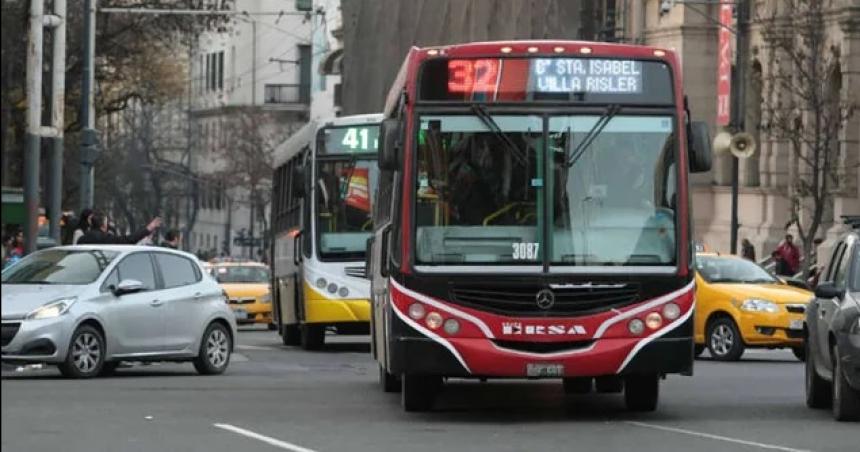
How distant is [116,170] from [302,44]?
1197 centimetres

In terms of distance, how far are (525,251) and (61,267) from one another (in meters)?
7.16

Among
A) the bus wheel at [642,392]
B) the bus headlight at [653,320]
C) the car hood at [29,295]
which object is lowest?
the bus wheel at [642,392]

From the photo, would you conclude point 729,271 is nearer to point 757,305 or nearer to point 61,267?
point 757,305

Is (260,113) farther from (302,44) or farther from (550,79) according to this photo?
(550,79)

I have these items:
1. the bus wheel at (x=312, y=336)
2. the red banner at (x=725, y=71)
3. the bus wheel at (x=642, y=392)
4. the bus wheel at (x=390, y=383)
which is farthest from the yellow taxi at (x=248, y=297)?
the bus wheel at (x=642, y=392)

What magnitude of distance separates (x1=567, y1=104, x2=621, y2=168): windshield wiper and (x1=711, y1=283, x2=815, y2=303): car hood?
449 inches

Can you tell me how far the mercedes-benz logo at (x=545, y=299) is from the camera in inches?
623

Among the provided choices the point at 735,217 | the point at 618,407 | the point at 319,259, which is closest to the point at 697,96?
the point at 735,217

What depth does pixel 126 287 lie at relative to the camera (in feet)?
70.2

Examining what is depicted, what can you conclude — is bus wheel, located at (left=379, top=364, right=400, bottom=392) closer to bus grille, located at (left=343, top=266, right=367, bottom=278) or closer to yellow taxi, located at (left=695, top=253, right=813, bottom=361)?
yellow taxi, located at (left=695, top=253, right=813, bottom=361)

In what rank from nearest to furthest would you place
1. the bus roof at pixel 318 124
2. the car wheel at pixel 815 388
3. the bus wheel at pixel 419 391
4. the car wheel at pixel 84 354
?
the bus wheel at pixel 419 391, the car wheel at pixel 815 388, the car wheel at pixel 84 354, the bus roof at pixel 318 124

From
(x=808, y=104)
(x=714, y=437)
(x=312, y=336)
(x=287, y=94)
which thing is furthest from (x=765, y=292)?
(x=287, y=94)

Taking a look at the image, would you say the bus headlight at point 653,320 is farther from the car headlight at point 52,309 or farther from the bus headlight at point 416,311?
the car headlight at point 52,309

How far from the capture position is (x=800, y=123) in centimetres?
4588
